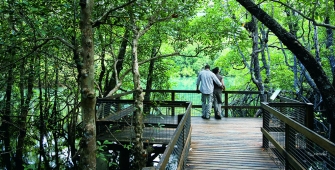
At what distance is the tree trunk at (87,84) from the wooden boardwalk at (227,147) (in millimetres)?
1887

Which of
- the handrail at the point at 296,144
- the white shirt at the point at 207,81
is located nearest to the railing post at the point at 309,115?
the handrail at the point at 296,144

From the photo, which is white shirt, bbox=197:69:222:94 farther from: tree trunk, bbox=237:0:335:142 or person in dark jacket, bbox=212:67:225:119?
tree trunk, bbox=237:0:335:142

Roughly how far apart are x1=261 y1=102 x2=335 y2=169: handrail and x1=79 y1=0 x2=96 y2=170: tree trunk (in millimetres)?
2585

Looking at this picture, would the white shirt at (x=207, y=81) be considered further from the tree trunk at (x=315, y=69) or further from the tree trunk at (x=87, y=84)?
the tree trunk at (x=87, y=84)

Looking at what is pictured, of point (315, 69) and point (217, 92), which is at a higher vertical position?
point (315, 69)

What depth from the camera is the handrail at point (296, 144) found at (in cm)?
329

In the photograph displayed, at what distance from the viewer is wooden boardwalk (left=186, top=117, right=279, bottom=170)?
534 centimetres

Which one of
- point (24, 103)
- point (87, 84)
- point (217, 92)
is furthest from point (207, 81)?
point (87, 84)

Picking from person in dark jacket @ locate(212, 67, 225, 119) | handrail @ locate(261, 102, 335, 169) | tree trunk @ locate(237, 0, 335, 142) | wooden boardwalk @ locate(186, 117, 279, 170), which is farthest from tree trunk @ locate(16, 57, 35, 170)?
person in dark jacket @ locate(212, 67, 225, 119)

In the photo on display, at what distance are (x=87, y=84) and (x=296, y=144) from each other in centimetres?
363

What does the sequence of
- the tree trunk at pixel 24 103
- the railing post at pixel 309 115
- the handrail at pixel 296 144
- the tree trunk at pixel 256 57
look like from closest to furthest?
the handrail at pixel 296 144
the railing post at pixel 309 115
the tree trunk at pixel 24 103
the tree trunk at pixel 256 57

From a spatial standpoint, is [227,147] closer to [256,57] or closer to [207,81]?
[207,81]

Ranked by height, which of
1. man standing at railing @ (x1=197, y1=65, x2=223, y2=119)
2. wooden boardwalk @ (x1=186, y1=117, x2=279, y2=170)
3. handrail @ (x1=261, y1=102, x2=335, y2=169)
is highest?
man standing at railing @ (x1=197, y1=65, x2=223, y2=119)

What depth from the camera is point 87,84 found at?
12.7ft
